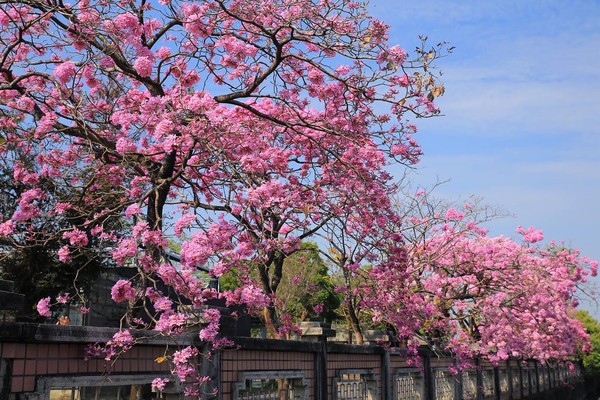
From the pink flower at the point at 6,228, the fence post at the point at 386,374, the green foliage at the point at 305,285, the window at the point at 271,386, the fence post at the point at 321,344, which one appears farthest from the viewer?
the green foliage at the point at 305,285

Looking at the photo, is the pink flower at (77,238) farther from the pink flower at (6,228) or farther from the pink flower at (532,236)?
the pink flower at (532,236)

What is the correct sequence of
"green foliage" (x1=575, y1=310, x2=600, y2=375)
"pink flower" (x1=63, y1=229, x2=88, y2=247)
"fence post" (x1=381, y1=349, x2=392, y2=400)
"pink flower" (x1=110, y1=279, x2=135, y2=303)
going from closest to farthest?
"pink flower" (x1=110, y1=279, x2=135, y2=303), "pink flower" (x1=63, y1=229, x2=88, y2=247), "fence post" (x1=381, y1=349, x2=392, y2=400), "green foliage" (x1=575, y1=310, x2=600, y2=375)

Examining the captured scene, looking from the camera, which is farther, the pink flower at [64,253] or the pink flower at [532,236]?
the pink flower at [532,236]

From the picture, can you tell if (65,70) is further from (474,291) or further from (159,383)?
(474,291)

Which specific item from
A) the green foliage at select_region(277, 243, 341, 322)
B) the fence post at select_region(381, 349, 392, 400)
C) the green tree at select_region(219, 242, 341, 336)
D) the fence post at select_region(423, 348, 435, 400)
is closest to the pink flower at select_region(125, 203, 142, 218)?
the fence post at select_region(381, 349, 392, 400)

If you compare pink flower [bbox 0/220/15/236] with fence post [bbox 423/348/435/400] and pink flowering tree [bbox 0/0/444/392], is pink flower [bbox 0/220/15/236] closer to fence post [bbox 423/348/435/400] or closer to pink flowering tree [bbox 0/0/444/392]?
pink flowering tree [bbox 0/0/444/392]

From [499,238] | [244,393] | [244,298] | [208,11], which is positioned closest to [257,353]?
[244,393]

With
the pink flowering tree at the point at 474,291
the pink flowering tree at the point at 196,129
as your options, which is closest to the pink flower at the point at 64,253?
the pink flowering tree at the point at 196,129

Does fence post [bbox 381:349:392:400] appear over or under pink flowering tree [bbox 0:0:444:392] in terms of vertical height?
under

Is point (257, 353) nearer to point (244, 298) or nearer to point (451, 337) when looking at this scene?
point (244, 298)

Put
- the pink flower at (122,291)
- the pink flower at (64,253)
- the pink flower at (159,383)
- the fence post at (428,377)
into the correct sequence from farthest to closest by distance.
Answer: the fence post at (428,377), the pink flower at (64,253), the pink flower at (122,291), the pink flower at (159,383)

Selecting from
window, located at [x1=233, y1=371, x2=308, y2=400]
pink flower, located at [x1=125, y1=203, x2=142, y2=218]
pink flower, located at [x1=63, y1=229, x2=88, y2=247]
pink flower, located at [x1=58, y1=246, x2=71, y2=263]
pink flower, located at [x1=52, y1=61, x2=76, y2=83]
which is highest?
pink flower, located at [x1=52, y1=61, x2=76, y2=83]

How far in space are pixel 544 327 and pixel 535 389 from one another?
4.76m

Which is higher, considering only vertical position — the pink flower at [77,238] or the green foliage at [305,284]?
the green foliage at [305,284]
